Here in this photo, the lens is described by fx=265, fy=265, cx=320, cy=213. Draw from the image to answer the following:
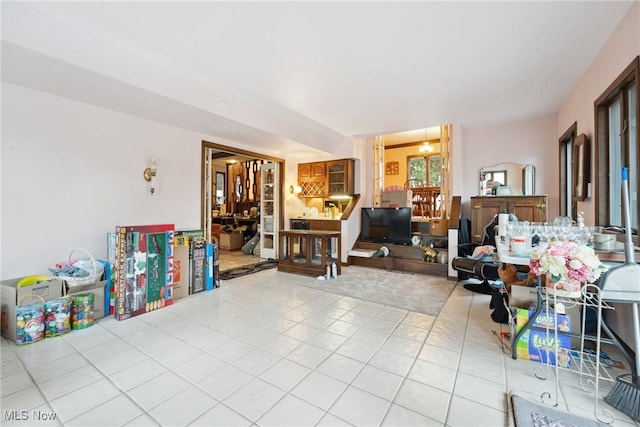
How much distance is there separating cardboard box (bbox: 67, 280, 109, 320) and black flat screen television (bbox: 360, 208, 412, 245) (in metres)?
4.69

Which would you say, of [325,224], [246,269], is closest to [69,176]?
[246,269]

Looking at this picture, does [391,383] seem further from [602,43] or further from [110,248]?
[602,43]

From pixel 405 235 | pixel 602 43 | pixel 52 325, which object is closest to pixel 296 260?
pixel 405 235

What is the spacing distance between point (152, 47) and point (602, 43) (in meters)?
4.61

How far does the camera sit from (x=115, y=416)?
62.6 inches

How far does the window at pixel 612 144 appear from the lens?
244 cm

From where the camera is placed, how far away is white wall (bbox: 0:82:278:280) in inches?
109

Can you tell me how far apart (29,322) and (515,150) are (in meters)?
7.46

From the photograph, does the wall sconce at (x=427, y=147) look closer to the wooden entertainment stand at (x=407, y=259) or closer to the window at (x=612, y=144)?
the wooden entertainment stand at (x=407, y=259)

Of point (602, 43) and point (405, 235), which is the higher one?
point (602, 43)

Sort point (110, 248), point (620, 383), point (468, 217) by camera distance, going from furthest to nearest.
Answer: point (468, 217)
point (110, 248)
point (620, 383)

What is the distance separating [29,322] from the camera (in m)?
2.44

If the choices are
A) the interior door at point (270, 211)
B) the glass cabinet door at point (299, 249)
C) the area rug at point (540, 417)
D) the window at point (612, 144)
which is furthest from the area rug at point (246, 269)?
the window at point (612, 144)

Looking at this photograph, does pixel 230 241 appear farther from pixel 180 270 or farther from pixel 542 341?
pixel 542 341
